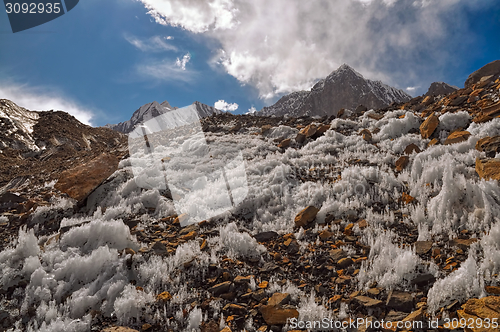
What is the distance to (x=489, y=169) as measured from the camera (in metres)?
5.84

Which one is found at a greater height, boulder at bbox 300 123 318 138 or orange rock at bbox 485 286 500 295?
boulder at bbox 300 123 318 138

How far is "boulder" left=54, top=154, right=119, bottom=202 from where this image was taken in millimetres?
8762

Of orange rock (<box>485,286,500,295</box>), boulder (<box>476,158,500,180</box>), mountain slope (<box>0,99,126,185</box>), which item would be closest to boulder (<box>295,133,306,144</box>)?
boulder (<box>476,158,500,180</box>)

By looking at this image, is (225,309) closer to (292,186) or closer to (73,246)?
(73,246)

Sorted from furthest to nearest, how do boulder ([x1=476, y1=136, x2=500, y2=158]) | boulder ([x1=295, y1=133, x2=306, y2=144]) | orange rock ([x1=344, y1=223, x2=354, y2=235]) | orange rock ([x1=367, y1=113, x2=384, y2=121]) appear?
orange rock ([x1=367, y1=113, x2=384, y2=121]), boulder ([x1=295, y1=133, x2=306, y2=144]), boulder ([x1=476, y1=136, x2=500, y2=158]), orange rock ([x1=344, y1=223, x2=354, y2=235])

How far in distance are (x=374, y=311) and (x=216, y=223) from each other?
4.65m

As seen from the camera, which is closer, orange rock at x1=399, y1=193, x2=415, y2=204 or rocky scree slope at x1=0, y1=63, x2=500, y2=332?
rocky scree slope at x1=0, y1=63, x2=500, y2=332

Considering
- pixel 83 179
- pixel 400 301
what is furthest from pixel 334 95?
pixel 400 301

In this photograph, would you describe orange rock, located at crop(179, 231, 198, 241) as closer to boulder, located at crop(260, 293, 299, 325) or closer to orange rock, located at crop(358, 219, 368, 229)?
boulder, located at crop(260, 293, 299, 325)

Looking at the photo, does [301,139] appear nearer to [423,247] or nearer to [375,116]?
[375,116]

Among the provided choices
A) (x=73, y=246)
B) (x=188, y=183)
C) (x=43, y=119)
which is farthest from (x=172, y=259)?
(x=43, y=119)

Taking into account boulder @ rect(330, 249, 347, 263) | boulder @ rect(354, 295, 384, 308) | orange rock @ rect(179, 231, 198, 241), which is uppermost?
orange rock @ rect(179, 231, 198, 241)

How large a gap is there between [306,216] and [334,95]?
4480 inches

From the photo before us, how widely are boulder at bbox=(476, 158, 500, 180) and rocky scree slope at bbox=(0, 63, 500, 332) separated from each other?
4cm
